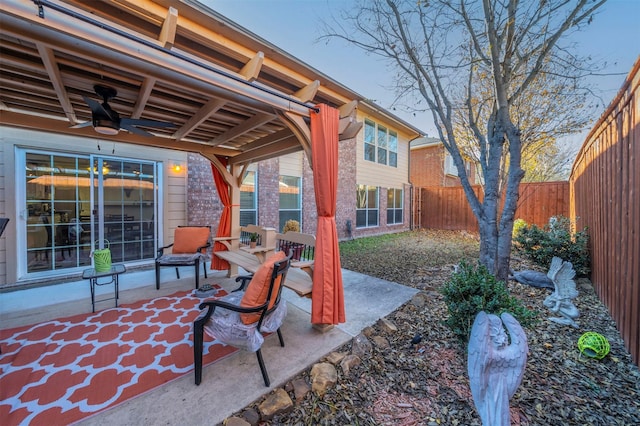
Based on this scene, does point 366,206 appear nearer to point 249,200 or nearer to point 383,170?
point 383,170

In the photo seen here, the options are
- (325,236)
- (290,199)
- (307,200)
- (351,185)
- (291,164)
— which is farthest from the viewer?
(351,185)

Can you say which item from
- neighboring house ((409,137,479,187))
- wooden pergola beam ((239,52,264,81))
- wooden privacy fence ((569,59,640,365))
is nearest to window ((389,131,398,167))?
neighboring house ((409,137,479,187))

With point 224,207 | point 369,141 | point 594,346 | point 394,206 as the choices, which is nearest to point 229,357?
point 224,207

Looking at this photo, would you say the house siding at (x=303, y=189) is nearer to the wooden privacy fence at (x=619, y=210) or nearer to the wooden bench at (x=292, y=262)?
the wooden bench at (x=292, y=262)

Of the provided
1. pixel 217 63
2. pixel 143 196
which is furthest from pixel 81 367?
pixel 143 196

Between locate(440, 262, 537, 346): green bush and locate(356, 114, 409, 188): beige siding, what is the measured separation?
730 cm

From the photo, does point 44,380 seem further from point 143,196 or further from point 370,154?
point 370,154

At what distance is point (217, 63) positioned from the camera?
96.2 inches

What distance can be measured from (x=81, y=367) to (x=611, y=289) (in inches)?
228

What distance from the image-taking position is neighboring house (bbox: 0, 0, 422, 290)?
1.84m

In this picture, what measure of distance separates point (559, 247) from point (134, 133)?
24.9ft

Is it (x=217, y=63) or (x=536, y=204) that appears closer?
(x=217, y=63)

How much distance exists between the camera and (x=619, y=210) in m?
2.85

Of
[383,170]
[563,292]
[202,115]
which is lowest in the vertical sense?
[563,292]
